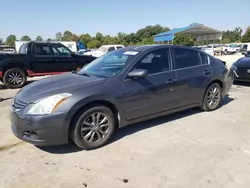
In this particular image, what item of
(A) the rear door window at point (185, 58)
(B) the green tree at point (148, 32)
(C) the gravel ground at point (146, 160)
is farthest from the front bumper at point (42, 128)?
(B) the green tree at point (148, 32)

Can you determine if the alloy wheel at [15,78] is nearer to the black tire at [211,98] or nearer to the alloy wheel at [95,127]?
the alloy wheel at [95,127]

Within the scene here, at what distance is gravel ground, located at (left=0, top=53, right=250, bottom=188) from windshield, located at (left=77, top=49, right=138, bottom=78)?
1.10m

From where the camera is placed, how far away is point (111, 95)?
12.6 feet

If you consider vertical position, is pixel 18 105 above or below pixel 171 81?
below

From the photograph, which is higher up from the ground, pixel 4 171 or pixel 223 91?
pixel 223 91

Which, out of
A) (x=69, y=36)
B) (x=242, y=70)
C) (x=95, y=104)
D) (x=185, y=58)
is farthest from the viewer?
(x=69, y=36)

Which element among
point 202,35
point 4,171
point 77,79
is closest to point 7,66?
point 77,79

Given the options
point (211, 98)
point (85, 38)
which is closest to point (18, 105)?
point (211, 98)

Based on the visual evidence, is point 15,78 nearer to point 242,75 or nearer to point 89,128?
point 89,128

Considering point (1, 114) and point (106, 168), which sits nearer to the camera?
point (106, 168)

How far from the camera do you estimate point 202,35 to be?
68.9 meters

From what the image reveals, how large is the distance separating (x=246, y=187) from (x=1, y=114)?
516 cm

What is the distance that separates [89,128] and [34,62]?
22.2 feet

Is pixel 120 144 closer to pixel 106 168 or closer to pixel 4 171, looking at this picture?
pixel 106 168
